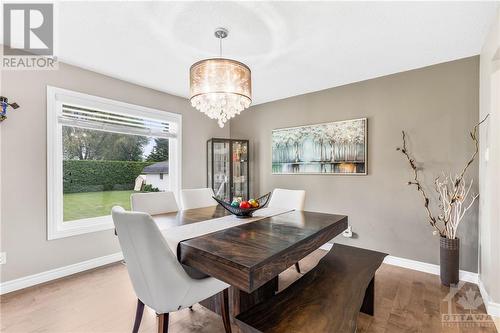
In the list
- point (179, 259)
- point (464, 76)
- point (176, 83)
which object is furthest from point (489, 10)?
point (176, 83)

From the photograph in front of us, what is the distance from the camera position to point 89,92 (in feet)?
9.35

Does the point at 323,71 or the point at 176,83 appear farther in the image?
the point at 176,83

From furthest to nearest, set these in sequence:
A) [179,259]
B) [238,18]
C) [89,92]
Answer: [89,92]
[238,18]
[179,259]

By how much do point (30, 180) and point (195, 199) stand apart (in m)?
1.68

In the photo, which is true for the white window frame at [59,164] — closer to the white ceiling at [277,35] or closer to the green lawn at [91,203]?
the green lawn at [91,203]

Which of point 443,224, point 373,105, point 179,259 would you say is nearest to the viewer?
point 179,259

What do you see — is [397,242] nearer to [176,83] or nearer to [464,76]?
[464,76]

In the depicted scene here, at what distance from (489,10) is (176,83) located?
10.5 feet

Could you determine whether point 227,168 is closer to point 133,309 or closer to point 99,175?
point 99,175

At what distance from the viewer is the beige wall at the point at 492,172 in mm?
1915

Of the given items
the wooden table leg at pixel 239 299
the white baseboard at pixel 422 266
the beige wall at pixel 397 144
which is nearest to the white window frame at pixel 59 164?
the wooden table leg at pixel 239 299

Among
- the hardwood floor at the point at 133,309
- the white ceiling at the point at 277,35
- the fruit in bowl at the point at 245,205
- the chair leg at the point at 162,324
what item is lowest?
the hardwood floor at the point at 133,309

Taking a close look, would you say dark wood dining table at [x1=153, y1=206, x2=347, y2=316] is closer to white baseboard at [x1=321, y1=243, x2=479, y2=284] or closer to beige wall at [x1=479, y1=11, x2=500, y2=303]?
beige wall at [x1=479, y1=11, x2=500, y2=303]

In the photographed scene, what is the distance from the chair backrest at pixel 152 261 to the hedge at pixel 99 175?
6.40 ft
